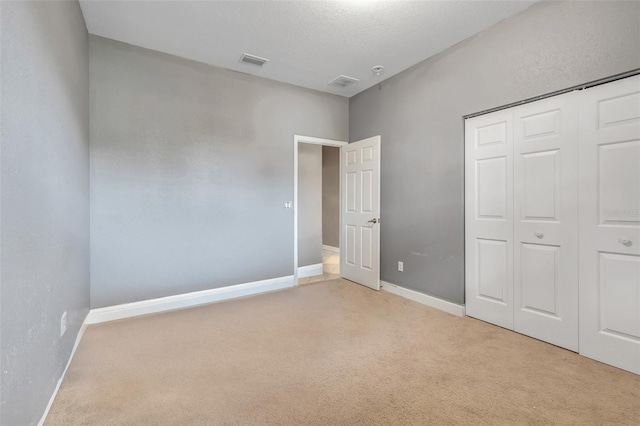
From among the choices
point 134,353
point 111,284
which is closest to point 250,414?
point 134,353

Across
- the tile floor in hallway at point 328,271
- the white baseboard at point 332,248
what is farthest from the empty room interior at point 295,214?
the white baseboard at point 332,248

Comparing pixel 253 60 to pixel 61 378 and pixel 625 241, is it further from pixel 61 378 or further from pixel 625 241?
pixel 625 241

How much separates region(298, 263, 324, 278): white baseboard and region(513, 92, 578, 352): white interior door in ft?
9.66

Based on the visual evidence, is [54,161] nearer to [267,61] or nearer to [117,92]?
[117,92]

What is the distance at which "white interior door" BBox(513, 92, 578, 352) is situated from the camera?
231 centimetres

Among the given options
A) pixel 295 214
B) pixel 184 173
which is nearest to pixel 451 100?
pixel 295 214

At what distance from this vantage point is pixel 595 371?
2027mm

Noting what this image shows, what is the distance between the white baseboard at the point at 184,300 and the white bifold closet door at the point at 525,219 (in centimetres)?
242

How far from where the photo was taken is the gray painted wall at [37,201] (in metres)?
1.17

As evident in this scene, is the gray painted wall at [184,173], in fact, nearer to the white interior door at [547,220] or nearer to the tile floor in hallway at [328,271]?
the tile floor in hallway at [328,271]

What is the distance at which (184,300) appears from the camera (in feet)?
11.0

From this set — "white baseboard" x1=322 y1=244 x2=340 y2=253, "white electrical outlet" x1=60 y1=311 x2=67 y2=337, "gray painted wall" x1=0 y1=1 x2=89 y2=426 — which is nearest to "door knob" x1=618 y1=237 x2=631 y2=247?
"gray painted wall" x1=0 y1=1 x2=89 y2=426

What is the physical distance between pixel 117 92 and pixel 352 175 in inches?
120

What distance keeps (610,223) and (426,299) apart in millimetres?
1818
